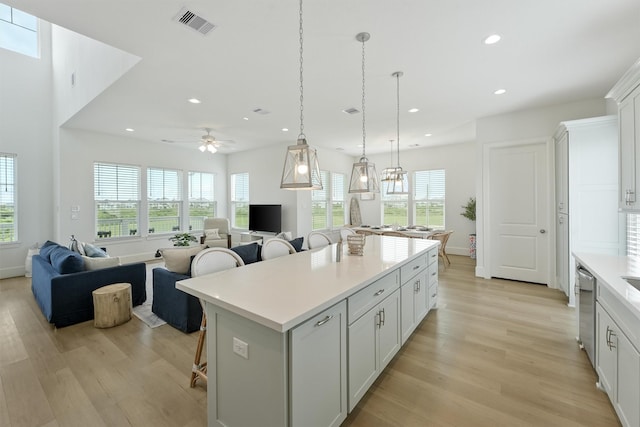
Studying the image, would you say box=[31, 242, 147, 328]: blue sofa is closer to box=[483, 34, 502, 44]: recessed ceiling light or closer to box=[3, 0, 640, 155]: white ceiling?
box=[3, 0, 640, 155]: white ceiling

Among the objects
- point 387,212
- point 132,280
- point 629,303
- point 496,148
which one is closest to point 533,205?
point 496,148

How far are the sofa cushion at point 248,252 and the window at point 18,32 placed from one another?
658 centimetres

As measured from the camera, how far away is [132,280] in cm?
368

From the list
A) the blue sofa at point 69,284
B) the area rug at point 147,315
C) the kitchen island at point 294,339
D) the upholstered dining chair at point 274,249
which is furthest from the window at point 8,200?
the kitchen island at point 294,339

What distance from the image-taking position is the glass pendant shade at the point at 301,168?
2139mm

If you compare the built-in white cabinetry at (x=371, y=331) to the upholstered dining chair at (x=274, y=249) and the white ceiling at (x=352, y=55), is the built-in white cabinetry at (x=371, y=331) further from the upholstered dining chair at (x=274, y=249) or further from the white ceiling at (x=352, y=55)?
the white ceiling at (x=352, y=55)

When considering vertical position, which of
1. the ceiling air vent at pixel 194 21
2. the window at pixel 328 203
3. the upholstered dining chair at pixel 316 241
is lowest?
the upholstered dining chair at pixel 316 241

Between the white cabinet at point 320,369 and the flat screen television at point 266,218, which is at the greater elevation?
the flat screen television at point 266,218

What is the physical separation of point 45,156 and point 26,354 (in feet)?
16.4

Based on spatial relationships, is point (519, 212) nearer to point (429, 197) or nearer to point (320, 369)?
point (429, 197)

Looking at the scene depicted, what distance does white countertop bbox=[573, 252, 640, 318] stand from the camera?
1496mm

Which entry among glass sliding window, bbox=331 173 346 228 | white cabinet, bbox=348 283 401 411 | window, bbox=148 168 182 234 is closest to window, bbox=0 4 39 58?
window, bbox=148 168 182 234

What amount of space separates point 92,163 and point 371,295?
6769 mm

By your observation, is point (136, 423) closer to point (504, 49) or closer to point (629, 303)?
point (629, 303)
